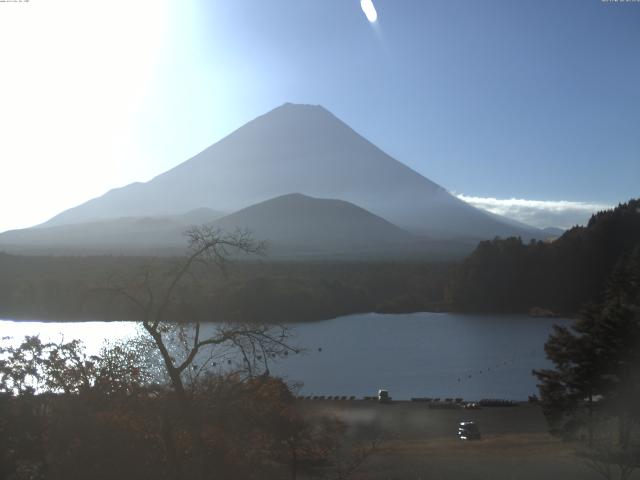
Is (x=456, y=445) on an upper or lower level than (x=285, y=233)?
lower

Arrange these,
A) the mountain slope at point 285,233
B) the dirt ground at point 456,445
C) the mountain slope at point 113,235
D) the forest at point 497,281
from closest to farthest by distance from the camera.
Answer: the dirt ground at point 456,445, the forest at point 497,281, the mountain slope at point 113,235, the mountain slope at point 285,233

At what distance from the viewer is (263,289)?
2491cm

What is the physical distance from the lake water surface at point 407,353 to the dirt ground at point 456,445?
5.52 ft

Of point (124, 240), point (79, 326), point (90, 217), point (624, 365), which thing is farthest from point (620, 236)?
point (90, 217)

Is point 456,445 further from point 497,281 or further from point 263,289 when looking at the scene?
point 497,281

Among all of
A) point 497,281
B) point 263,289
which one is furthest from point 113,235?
point 263,289

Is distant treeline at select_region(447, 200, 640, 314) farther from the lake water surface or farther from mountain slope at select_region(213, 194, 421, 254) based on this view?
mountain slope at select_region(213, 194, 421, 254)

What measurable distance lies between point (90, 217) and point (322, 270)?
42.0m

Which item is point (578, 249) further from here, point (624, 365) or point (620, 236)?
point (624, 365)

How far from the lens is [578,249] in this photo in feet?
107

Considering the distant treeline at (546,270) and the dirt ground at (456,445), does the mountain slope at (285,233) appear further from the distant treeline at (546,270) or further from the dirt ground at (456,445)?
the dirt ground at (456,445)

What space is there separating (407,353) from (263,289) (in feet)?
20.7

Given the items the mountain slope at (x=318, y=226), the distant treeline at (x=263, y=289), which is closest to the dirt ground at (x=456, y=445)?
the distant treeline at (x=263, y=289)

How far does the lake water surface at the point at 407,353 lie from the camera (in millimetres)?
15289
